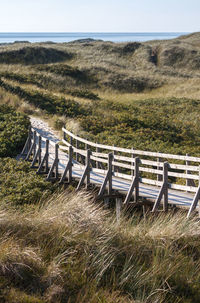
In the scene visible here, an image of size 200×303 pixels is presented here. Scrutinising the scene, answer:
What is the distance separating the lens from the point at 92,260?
6.42 meters

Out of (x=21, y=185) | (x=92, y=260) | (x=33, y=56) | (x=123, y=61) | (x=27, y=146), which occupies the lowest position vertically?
(x=21, y=185)

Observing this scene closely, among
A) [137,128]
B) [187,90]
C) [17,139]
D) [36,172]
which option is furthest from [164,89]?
[36,172]

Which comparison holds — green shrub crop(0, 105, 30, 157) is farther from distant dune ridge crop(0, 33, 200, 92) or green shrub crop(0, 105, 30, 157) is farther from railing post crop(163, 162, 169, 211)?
distant dune ridge crop(0, 33, 200, 92)

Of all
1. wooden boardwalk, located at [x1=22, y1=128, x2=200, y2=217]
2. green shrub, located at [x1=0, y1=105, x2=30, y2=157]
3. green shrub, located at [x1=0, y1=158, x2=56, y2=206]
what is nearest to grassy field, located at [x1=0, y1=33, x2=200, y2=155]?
green shrub, located at [x1=0, y1=105, x2=30, y2=157]

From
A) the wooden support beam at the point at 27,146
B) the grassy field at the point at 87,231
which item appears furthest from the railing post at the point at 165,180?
the wooden support beam at the point at 27,146

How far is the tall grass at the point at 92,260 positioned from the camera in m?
5.78

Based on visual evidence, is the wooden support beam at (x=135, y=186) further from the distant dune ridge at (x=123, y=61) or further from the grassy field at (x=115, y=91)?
the distant dune ridge at (x=123, y=61)

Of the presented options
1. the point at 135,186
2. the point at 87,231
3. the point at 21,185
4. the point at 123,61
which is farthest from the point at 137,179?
the point at 123,61

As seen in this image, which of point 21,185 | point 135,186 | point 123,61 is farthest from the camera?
point 123,61

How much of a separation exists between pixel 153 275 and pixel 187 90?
1640 inches

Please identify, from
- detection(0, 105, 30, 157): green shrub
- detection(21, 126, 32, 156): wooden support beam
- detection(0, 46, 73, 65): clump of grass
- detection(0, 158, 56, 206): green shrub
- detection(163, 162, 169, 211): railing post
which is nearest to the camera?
detection(163, 162, 169, 211): railing post

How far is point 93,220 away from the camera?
751 cm

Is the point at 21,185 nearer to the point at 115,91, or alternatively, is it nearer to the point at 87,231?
the point at 87,231

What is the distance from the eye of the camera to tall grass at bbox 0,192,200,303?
578 centimetres
